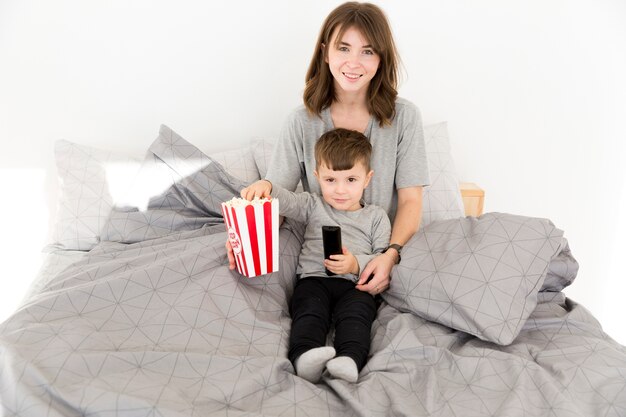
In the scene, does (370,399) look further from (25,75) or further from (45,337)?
(25,75)

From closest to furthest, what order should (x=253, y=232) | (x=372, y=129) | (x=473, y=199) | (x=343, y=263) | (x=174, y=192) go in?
(x=253, y=232) < (x=343, y=263) < (x=372, y=129) < (x=174, y=192) < (x=473, y=199)

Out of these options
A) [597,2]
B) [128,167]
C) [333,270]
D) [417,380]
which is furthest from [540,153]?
[128,167]

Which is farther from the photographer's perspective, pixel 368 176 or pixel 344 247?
pixel 368 176

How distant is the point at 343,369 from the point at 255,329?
0.91 ft

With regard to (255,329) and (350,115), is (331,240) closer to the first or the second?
(255,329)

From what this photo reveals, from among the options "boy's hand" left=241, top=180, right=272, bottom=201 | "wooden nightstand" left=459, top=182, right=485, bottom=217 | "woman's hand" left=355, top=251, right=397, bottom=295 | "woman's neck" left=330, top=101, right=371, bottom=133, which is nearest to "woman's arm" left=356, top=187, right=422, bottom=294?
"woman's hand" left=355, top=251, right=397, bottom=295

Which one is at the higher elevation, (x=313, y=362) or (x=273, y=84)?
(x=273, y=84)

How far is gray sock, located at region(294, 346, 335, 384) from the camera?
3.98 ft

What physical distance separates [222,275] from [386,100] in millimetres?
765

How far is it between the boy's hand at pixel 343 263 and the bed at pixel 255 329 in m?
0.15

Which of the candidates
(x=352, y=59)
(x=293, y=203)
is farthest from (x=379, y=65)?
(x=293, y=203)

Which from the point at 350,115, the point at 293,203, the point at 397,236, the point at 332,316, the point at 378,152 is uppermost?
the point at 350,115

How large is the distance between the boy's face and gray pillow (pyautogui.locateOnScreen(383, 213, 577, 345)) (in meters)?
0.23

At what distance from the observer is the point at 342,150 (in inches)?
61.1
